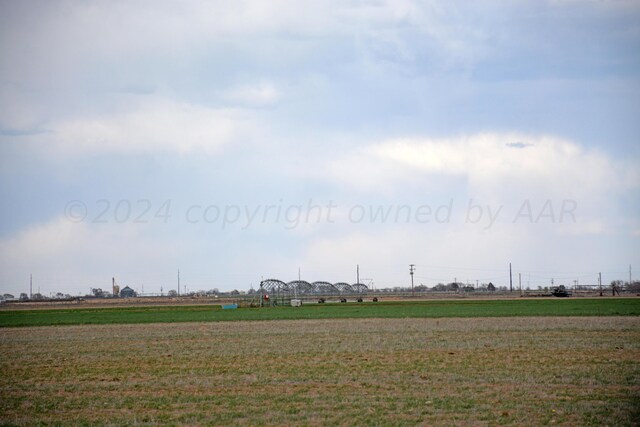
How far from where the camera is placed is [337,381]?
23.3m

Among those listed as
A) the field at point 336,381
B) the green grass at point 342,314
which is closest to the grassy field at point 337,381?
the field at point 336,381

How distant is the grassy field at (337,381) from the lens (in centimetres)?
1825

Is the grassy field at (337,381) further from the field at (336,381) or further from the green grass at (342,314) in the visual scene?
the green grass at (342,314)

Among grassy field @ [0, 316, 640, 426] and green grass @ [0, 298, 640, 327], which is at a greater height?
grassy field @ [0, 316, 640, 426]

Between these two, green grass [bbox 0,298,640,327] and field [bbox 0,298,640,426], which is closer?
field [bbox 0,298,640,426]

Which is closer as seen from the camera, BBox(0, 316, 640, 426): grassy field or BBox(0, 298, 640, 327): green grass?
BBox(0, 316, 640, 426): grassy field

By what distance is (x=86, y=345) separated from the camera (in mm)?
39938

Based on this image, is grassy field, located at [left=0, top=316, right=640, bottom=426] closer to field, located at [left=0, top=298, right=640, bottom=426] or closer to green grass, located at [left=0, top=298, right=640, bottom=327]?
field, located at [left=0, top=298, right=640, bottom=426]

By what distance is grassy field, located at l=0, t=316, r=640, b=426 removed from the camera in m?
18.2

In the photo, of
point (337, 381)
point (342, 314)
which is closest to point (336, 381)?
point (337, 381)

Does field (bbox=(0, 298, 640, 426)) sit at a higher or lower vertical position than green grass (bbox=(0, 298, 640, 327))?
higher

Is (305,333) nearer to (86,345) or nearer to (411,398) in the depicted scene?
(86,345)

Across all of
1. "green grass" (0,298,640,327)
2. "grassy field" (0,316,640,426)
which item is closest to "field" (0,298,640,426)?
"grassy field" (0,316,640,426)

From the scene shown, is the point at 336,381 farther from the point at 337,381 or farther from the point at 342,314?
the point at 342,314
